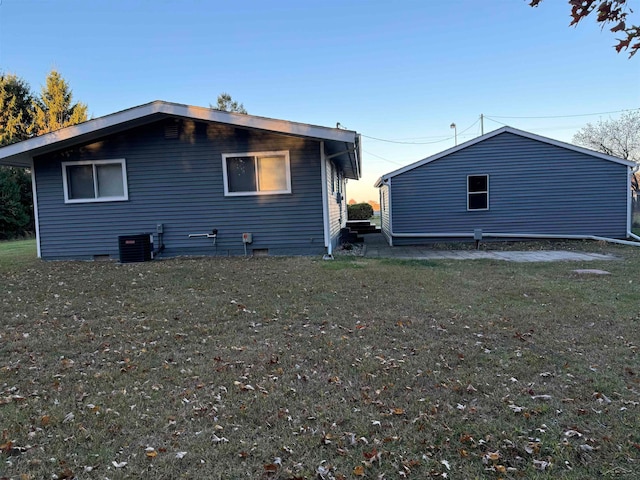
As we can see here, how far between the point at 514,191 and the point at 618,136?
21.2m

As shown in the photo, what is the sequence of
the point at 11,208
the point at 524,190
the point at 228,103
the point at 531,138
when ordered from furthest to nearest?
the point at 228,103, the point at 11,208, the point at 524,190, the point at 531,138

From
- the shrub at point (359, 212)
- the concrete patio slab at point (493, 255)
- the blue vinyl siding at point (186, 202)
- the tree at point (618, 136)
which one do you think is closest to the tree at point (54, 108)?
the shrub at point (359, 212)

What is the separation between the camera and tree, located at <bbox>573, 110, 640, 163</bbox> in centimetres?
2697

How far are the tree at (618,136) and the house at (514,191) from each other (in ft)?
60.5

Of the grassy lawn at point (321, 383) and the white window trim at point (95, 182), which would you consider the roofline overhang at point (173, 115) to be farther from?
the grassy lawn at point (321, 383)

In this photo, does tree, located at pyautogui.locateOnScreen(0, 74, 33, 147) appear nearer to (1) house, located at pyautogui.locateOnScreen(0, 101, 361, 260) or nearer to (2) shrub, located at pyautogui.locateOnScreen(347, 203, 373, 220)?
(1) house, located at pyautogui.locateOnScreen(0, 101, 361, 260)

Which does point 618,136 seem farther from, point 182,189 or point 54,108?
point 54,108

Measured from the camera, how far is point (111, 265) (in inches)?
360

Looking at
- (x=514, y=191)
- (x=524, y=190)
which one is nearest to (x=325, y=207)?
(x=514, y=191)

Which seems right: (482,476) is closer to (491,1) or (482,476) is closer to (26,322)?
(26,322)

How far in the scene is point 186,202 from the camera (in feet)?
33.1

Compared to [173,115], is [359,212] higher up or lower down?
lower down

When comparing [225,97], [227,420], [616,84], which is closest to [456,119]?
[616,84]

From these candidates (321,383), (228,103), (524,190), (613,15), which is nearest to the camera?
(613,15)
